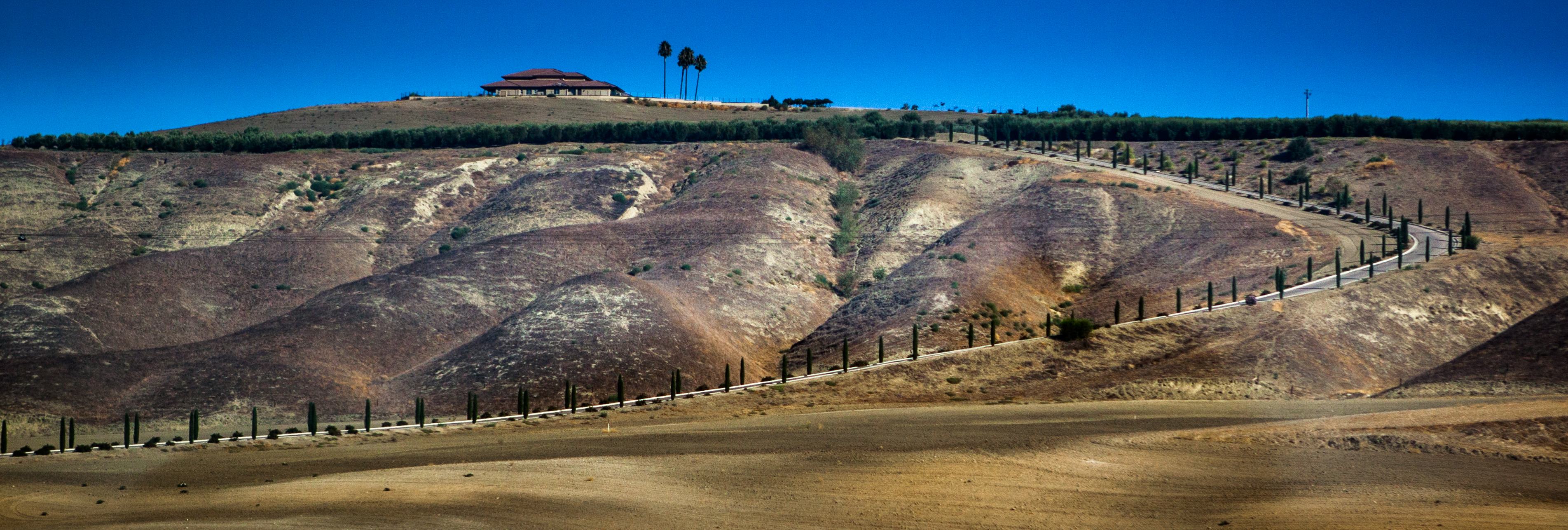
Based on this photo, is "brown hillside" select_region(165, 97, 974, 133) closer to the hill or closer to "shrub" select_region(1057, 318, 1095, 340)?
A: the hill

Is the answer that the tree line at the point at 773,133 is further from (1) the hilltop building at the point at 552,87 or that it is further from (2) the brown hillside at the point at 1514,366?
(2) the brown hillside at the point at 1514,366

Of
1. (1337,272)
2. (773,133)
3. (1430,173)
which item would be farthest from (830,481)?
(773,133)

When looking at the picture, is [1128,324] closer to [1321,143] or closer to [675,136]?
[1321,143]

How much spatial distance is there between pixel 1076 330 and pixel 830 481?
90.6 ft

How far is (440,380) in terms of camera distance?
5478 cm

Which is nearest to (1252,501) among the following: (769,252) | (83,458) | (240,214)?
(83,458)

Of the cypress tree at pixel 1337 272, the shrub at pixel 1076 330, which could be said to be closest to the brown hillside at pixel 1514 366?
the cypress tree at pixel 1337 272

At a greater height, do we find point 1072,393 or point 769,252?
point 769,252

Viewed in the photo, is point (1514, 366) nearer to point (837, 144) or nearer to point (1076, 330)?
point (1076, 330)

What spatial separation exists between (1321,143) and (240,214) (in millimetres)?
91832

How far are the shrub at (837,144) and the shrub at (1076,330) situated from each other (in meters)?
48.7

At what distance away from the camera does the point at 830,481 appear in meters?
31.9

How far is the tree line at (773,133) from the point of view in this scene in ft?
341

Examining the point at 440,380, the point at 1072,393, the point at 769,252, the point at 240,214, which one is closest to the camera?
the point at 1072,393
